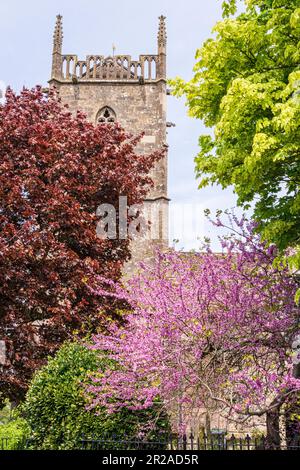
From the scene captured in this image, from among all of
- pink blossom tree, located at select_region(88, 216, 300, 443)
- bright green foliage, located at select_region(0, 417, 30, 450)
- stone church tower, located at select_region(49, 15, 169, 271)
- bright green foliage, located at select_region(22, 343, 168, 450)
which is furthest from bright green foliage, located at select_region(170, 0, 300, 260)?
stone church tower, located at select_region(49, 15, 169, 271)

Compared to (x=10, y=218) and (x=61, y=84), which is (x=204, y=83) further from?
(x=61, y=84)

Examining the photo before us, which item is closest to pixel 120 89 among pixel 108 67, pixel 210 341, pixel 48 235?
pixel 108 67

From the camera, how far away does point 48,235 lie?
475 inches

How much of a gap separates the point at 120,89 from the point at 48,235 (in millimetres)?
16632

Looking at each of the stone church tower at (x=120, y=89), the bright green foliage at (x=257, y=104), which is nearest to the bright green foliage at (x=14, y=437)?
the bright green foliage at (x=257, y=104)

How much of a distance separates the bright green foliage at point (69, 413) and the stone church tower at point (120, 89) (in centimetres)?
1725

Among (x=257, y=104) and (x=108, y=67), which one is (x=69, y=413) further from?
(x=108, y=67)

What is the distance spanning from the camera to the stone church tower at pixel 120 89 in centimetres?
2609

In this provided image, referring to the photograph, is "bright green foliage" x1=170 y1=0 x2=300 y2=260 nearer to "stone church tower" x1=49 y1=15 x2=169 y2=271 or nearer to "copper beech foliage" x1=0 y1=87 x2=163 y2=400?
"copper beech foliage" x1=0 y1=87 x2=163 y2=400

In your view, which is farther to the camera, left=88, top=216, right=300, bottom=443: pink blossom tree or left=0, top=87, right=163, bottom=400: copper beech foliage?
left=0, top=87, right=163, bottom=400: copper beech foliage

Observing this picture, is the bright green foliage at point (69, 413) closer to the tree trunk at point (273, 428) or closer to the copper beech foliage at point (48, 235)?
the copper beech foliage at point (48, 235)

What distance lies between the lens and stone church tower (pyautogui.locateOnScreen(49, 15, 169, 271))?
85.6 ft

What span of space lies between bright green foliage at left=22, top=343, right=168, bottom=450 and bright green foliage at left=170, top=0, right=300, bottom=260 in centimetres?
395
